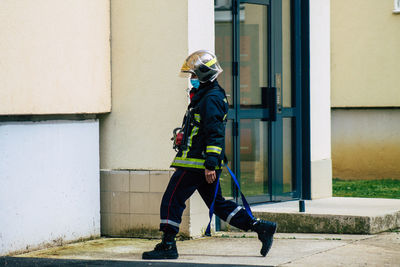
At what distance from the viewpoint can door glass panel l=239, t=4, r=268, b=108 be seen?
10.2 m

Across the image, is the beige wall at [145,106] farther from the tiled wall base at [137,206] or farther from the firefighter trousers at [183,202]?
the firefighter trousers at [183,202]

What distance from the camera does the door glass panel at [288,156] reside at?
10.8 meters

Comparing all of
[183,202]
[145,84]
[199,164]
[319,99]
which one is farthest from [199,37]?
[319,99]

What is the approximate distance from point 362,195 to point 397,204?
2.68 m

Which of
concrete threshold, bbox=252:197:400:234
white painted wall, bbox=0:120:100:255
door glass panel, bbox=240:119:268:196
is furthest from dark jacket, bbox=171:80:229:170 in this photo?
door glass panel, bbox=240:119:268:196

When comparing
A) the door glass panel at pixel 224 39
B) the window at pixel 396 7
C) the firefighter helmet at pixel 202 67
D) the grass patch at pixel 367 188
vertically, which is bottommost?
the grass patch at pixel 367 188

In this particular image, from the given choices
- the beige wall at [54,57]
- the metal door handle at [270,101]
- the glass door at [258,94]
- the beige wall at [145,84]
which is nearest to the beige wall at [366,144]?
the glass door at [258,94]

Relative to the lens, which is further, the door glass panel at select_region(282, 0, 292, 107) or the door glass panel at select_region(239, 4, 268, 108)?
the door glass panel at select_region(282, 0, 292, 107)

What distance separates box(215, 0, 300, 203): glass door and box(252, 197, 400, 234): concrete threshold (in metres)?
0.49

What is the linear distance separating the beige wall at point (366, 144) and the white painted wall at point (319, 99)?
4.96 metres

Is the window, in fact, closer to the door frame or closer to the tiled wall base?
the door frame

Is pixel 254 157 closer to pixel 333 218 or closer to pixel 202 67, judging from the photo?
pixel 333 218

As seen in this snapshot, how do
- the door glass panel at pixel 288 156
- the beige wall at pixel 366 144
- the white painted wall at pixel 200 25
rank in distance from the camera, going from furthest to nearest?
the beige wall at pixel 366 144 < the door glass panel at pixel 288 156 < the white painted wall at pixel 200 25

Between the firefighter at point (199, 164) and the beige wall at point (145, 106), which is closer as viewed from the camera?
the firefighter at point (199, 164)
